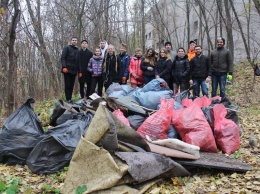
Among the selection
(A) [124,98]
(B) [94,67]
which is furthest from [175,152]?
(B) [94,67]

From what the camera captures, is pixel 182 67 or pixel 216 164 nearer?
pixel 216 164

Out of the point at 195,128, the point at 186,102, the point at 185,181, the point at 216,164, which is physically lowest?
the point at 185,181

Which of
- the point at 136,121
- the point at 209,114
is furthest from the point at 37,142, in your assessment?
the point at 209,114

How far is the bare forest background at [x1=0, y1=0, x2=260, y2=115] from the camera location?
10.6 meters

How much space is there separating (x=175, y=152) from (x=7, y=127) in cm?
212

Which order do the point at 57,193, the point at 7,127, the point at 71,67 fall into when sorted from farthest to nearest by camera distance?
the point at 71,67 → the point at 7,127 → the point at 57,193

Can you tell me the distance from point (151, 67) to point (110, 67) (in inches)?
38.0

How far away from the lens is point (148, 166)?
2.85 meters

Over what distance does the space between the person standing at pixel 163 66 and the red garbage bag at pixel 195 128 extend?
2.18m

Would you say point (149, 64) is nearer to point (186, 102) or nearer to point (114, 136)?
point (186, 102)

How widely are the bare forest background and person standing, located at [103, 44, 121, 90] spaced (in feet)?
6.48

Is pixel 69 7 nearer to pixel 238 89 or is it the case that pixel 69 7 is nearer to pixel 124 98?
pixel 238 89

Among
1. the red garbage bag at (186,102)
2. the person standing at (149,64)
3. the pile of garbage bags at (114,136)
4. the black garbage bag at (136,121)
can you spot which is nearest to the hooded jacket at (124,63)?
the person standing at (149,64)

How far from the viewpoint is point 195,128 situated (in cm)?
399
